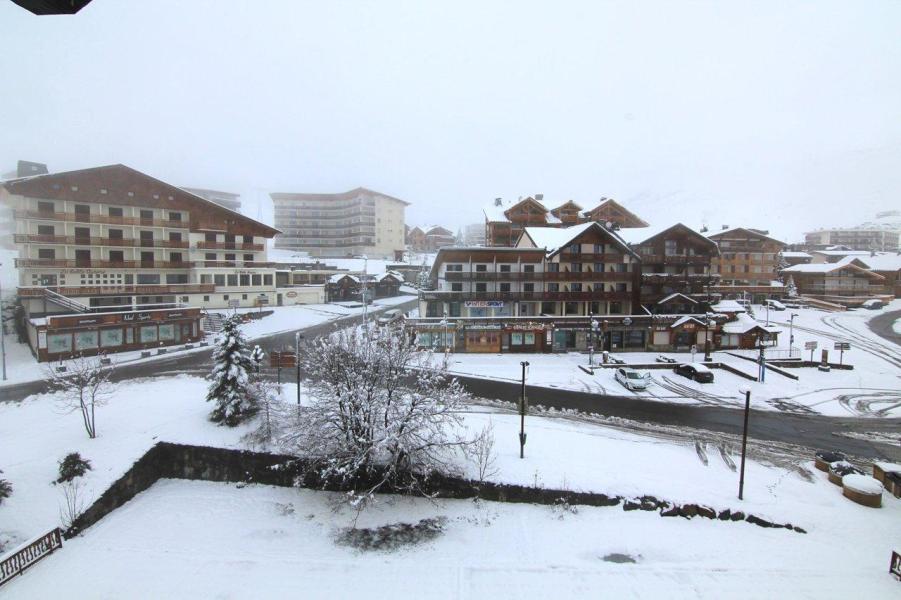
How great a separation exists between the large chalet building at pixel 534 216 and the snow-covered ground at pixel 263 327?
20.6m

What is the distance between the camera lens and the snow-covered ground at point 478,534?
604 inches

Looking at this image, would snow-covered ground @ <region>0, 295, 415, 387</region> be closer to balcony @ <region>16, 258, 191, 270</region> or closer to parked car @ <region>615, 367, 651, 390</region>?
balcony @ <region>16, 258, 191, 270</region>

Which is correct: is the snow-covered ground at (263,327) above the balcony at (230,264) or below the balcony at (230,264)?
below

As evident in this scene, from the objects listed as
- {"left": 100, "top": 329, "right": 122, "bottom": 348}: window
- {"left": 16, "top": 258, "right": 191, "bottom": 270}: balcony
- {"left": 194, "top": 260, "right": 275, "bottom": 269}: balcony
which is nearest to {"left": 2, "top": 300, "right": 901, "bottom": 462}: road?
{"left": 100, "top": 329, "right": 122, "bottom": 348}: window

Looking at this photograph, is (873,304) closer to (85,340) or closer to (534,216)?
(534,216)

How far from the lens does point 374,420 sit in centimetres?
2019

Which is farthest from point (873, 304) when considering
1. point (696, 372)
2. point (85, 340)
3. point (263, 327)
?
point (85, 340)

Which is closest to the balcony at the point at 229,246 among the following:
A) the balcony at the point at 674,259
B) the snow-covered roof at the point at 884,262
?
the balcony at the point at 674,259

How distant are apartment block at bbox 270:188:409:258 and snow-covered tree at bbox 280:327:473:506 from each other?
96112mm

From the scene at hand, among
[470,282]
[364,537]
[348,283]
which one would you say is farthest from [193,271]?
[364,537]

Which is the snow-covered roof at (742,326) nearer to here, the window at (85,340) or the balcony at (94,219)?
the window at (85,340)

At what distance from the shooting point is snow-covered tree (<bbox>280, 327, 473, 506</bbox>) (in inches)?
782

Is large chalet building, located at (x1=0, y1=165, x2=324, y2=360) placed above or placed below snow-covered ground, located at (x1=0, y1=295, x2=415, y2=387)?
above

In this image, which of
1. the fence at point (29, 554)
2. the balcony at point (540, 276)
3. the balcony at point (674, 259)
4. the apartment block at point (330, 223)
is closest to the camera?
the fence at point (29, 554)
